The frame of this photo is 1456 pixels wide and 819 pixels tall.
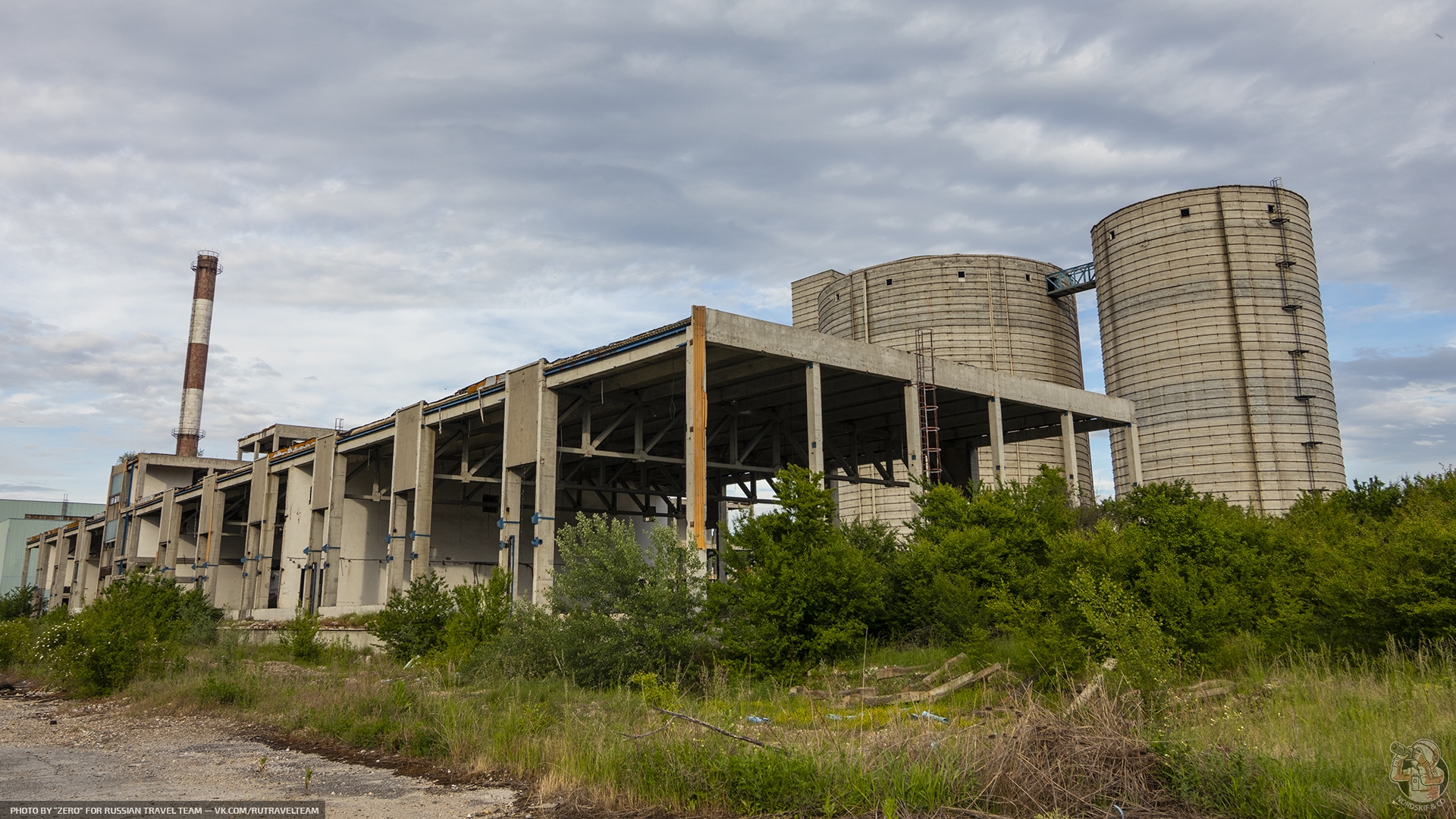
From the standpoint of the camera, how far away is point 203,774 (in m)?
9.46

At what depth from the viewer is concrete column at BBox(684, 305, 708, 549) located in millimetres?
20766

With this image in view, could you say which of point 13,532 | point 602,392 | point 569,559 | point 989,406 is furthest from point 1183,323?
point 13,532

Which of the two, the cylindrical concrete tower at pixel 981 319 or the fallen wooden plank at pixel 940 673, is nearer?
the fallen wooden plank at pixel 940 673

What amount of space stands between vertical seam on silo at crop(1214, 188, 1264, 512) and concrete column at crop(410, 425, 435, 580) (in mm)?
29433

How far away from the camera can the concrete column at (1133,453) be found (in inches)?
1318

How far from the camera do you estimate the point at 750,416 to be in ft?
105

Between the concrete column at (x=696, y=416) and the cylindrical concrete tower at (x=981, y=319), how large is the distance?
1804cm

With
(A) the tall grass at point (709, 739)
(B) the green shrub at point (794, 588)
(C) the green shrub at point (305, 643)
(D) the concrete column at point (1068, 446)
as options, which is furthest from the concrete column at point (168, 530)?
(B) the green shrub at point (794, 588)

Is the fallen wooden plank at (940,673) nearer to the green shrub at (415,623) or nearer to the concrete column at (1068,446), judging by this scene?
the green shrub at (415,623)

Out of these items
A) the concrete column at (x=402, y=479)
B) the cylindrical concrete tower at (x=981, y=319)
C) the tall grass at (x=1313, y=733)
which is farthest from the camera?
the cylindrical concrete tower at (x=981, y=319)

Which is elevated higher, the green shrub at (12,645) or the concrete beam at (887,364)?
the concrete beam at (887,364)

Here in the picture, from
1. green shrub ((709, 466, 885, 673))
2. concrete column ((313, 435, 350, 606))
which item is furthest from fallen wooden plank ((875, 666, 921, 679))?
concrete column ((313, 435, 350, 606))

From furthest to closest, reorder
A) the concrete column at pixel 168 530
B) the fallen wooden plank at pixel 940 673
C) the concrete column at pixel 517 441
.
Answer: the concrete column at pixel 168 530 < the concrete column at pixel 517 441 < the fallen wooden plank at pixel 940 673

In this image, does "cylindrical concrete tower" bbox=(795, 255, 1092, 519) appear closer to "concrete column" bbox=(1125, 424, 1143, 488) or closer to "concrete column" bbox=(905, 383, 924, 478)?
"concrete column" bbox=(1125, 424, 1143, 488)
